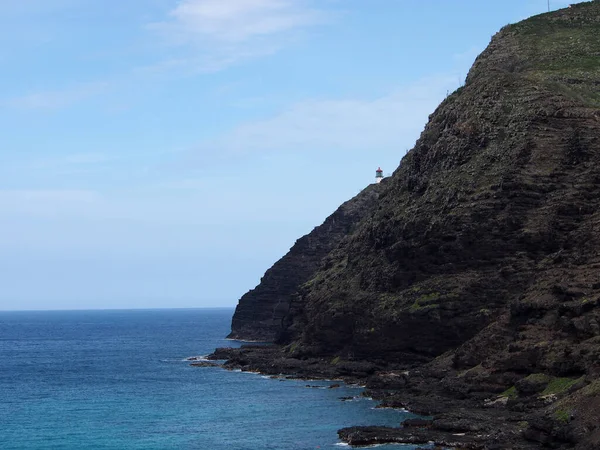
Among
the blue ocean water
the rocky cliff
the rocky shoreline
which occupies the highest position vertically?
the rocky cliff

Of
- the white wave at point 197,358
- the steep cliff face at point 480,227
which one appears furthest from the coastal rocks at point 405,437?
the white wave at point 197,358

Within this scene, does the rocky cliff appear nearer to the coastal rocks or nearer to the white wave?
the coastal rocks

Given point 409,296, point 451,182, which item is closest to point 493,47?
point 451,182

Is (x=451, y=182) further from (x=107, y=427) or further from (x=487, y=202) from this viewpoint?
(x=107, y=427)

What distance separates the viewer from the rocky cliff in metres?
82.9

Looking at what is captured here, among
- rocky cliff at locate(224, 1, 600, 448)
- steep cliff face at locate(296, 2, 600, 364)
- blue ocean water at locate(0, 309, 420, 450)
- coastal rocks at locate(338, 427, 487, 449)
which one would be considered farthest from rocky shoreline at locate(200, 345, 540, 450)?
steep cliff face at locate(296, 2, 600, 364)

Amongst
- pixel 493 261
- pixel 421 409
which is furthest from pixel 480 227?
pixel 421 409

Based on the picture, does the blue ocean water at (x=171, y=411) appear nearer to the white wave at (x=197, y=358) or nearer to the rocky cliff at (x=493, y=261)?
the rocky cliff at (x=493, y=261)

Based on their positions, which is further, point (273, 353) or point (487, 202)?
point (273, 353)

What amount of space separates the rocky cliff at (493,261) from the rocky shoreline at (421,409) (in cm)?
63

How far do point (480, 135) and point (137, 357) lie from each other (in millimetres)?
→ 90797

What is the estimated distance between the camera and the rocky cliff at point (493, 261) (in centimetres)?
8294

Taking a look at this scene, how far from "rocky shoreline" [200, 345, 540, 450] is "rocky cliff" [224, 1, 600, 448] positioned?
625 mm

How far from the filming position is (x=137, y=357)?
6732 inches
